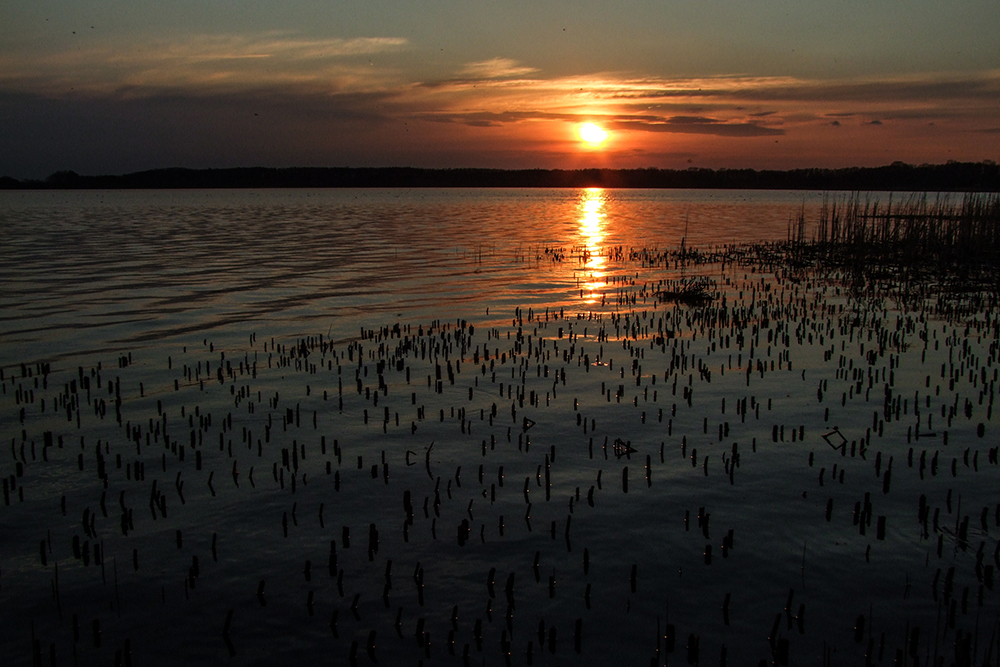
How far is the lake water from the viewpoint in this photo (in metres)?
5.18

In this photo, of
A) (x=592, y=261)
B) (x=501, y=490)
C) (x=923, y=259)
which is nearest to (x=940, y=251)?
(x=923, y=259)

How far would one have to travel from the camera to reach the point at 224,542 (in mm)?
6457

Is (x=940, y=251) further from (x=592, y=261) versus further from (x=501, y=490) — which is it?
(x=501, y=490)

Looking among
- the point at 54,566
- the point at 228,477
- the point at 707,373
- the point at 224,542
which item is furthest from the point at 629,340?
the point at 54,566

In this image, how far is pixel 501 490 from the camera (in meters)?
7.51

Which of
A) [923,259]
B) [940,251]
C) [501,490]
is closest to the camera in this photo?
[501,490]

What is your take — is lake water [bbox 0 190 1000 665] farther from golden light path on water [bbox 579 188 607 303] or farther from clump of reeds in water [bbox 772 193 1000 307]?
golden light path on water [bbox 579 188 607 303]

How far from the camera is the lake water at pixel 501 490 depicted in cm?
518

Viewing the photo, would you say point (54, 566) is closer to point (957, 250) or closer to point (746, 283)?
point (746, 283)

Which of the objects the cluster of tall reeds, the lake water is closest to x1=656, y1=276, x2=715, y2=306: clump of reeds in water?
the lake water

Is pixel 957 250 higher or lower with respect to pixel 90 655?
higher

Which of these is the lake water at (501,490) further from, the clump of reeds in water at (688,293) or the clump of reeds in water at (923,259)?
the clump of reeds in water at (923,259)

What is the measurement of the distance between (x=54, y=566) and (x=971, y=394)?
12.2 metres

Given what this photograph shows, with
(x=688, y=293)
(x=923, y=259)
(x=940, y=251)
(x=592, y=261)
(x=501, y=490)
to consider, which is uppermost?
(x=940, y=251)
